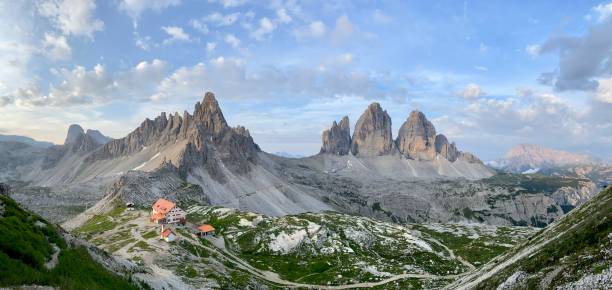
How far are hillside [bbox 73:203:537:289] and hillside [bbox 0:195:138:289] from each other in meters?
62.4

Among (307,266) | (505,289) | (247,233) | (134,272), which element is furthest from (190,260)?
(505,289)

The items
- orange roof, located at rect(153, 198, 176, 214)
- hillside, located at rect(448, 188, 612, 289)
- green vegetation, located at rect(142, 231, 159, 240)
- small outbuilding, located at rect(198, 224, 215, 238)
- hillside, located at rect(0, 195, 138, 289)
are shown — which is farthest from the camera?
orange roof, located at rect(153, 198, 176, 214)

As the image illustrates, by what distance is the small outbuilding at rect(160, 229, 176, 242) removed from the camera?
461ft

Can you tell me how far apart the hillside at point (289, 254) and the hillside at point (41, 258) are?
62.4m

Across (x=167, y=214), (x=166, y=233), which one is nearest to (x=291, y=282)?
(x=166, y=233)

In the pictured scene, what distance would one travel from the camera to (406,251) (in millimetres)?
175250

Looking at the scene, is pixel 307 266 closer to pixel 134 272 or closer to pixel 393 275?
pixel 393 275

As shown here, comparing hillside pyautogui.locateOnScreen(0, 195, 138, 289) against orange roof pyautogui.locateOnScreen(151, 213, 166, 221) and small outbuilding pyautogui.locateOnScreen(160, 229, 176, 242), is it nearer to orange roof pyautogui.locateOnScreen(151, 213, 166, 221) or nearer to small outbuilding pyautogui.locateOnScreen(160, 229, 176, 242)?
small outbuilding pyautogui.locateOnScreen(160, 229, 176, 242)

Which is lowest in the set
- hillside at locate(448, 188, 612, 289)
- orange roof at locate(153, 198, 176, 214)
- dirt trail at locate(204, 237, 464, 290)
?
dirt trail at locate(204, 237, 464, 290)

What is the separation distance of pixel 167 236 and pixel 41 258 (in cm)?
11837

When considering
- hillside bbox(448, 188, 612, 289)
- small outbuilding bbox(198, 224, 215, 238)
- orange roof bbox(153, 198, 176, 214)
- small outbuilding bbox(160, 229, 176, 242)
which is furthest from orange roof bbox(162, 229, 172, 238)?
hillside bbox(448, 188, 612, 289)

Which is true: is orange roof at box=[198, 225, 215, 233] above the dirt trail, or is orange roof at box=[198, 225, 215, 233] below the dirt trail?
above

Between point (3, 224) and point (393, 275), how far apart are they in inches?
4488

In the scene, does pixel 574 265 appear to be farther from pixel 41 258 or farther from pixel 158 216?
pixel 158 216
